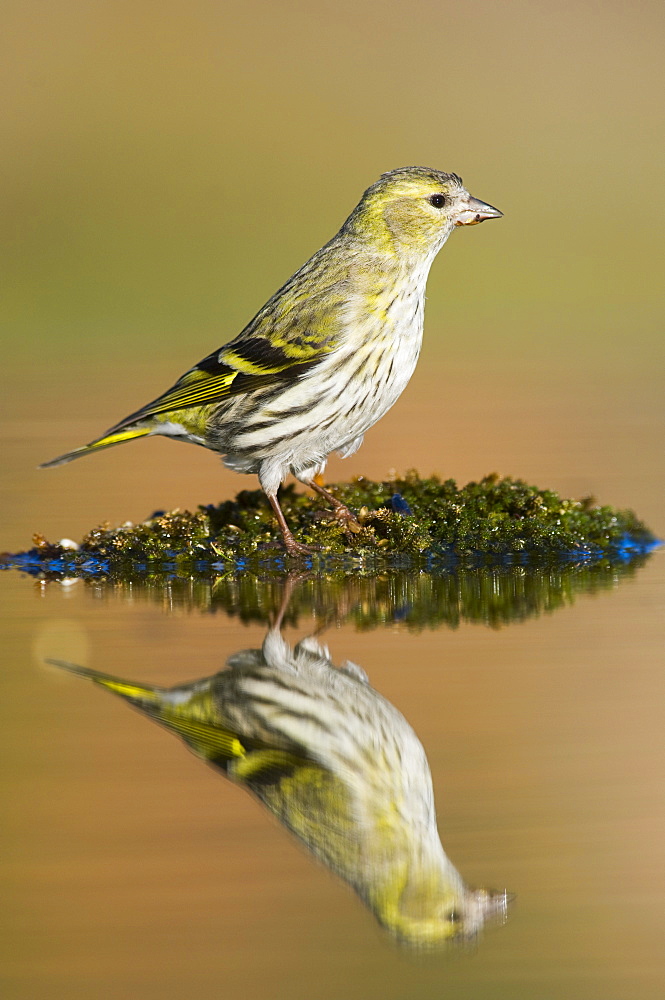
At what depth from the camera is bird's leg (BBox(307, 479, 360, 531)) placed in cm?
717

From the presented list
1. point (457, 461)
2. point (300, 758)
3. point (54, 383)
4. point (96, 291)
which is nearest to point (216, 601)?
point (300, 758)

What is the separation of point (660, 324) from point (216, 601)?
16120 mm

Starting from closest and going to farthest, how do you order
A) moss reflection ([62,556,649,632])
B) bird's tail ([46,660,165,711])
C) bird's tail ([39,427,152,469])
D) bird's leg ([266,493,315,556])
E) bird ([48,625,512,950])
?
1. bird ([48,625,512,950])
2. bird's tail ([46,660,165,711])
3. moss reflection ([62,556,649,632])
4. bird's leg ([266,493,315,556])
5. bird's tail ([39,427,152,469])

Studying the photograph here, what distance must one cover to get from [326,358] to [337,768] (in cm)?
347

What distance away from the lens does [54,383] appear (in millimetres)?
15344

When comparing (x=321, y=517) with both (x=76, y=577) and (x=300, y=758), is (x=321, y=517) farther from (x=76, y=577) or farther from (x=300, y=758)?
(x=300, y=758)

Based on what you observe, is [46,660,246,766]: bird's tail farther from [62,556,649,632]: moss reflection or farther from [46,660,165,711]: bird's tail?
[62,556,649,632]: moss reflection

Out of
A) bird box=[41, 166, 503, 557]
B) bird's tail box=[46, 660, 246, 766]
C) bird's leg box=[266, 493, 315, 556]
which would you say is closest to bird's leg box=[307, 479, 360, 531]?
bird box=[41, 166, 503, 557]

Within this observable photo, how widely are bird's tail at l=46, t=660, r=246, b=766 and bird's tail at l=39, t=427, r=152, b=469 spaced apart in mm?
2832

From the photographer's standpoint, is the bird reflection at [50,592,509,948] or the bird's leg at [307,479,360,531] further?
the bird's leg at [307,479,360,531]

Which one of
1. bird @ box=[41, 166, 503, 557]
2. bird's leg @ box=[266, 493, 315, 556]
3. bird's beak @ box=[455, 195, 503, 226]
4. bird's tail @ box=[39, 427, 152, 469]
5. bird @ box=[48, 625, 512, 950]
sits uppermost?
bird's beak @ box=[455, 195, 503, 226]

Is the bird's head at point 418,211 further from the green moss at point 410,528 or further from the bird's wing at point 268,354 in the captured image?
the green moss at point 410,528

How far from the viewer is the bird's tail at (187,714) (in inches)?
158

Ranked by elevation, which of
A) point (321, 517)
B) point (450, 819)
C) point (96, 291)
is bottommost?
point (450, 819)
